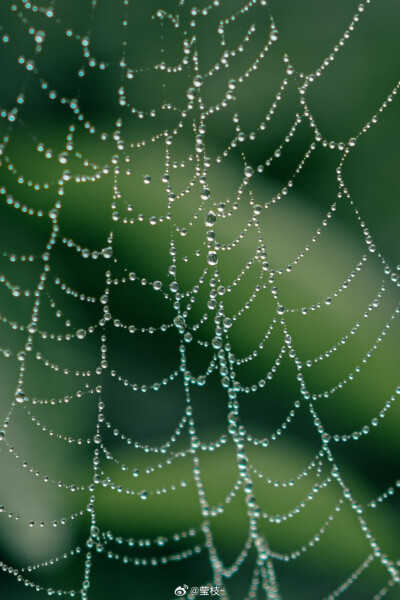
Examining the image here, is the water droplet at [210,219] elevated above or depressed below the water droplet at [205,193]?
below

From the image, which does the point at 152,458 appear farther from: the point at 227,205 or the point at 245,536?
the point at 227,205

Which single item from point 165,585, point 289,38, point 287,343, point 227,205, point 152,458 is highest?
point 289,38

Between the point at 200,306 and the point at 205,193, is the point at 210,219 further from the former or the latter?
the point at 200,306

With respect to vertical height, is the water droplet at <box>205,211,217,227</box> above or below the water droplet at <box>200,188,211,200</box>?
below

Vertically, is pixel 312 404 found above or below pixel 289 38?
below

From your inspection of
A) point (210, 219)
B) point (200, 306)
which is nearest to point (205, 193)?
point (210, 219)

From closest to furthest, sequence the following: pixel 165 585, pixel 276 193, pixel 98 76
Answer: pixel 165 585, pixel 276 193, pixel 98 76

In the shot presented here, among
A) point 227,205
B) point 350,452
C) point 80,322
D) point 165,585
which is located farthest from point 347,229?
point 165,585

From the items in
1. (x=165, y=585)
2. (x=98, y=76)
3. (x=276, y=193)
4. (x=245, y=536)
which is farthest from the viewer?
(x=98, y=76)
